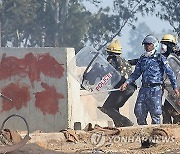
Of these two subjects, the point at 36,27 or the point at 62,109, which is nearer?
the point at 62,109

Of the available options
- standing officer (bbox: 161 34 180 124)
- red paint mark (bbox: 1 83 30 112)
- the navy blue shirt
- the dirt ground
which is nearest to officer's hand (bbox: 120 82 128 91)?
the navy blue shirt

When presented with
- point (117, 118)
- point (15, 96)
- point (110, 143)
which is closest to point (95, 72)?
point (117, 118)

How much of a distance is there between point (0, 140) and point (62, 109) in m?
4.00

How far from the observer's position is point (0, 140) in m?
8.27

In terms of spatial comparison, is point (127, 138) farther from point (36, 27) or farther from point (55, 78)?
point (36, 27)

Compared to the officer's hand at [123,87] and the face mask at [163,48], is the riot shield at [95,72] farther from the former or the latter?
the face mask at [163,48]

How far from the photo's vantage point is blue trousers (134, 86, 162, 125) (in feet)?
34.6

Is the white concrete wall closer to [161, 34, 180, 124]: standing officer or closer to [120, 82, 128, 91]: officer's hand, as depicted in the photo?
[120, 82, 128, 91]: officer's hand

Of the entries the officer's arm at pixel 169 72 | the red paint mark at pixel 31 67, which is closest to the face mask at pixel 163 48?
the officer's arm at pixel 169 72

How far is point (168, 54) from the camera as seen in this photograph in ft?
37.0

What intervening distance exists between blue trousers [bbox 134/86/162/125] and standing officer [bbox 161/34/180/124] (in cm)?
81

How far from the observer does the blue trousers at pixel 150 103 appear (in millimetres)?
10547

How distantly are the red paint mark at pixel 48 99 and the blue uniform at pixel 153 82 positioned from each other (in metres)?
1.94

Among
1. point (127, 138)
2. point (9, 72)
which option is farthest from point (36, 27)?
point (127, 138)
